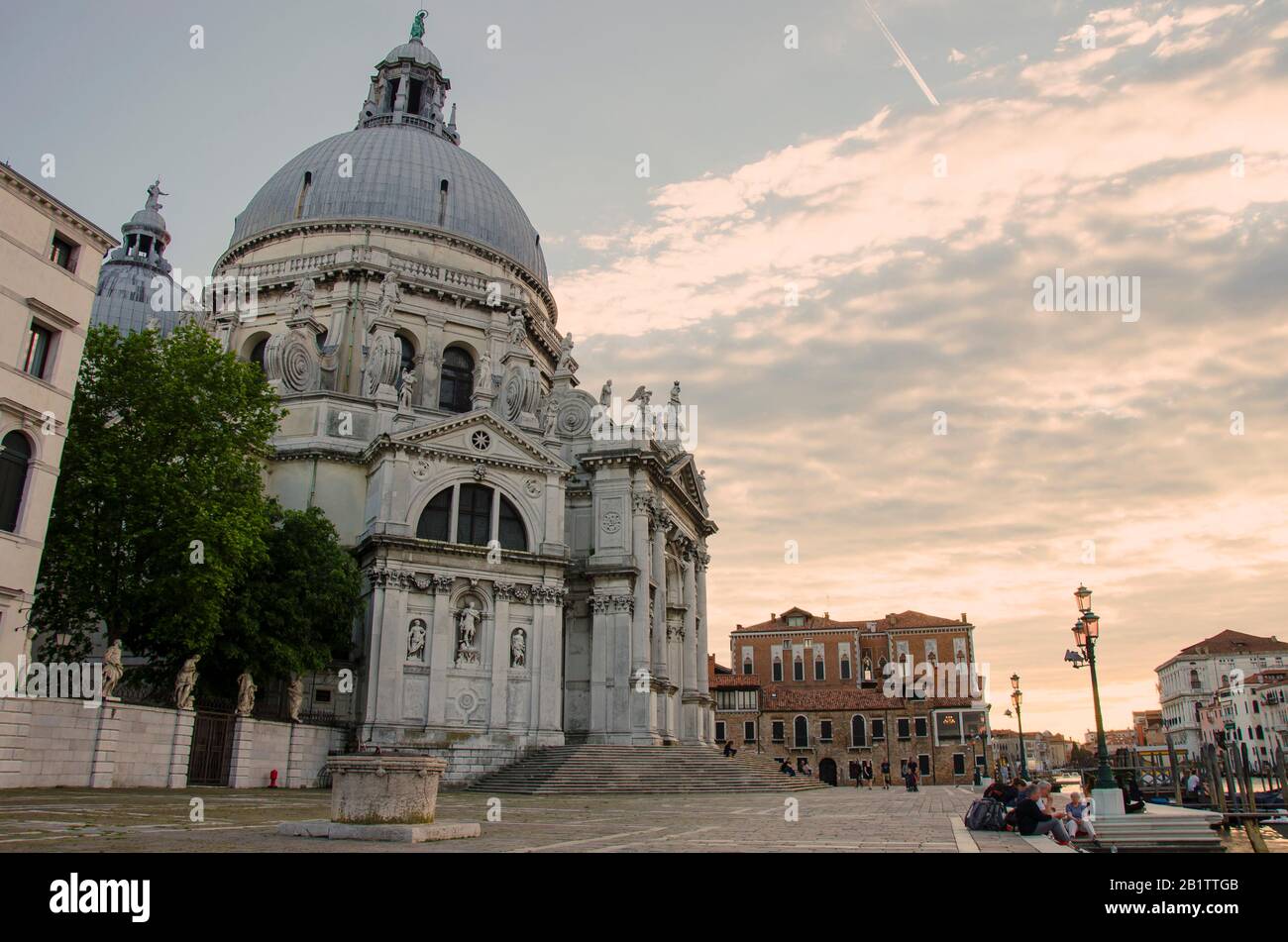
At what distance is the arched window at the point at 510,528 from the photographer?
3806 cm

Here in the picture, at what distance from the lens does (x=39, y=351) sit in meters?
23.3

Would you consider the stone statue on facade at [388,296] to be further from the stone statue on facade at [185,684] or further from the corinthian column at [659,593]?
the stone statue on facade at [185,684]

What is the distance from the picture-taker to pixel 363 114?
5969 cm

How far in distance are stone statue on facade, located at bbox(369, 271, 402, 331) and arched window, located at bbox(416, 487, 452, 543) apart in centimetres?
940

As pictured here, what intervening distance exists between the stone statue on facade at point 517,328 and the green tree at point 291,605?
13.5 meters

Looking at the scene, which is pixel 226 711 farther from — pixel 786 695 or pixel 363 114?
pixel 786 695

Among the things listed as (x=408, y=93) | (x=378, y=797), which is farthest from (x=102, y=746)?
(x=408, y=93)

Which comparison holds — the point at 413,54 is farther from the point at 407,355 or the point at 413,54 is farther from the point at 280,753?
the point at 280,753

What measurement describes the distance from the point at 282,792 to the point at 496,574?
1185 centimetres

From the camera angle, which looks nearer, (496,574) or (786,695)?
(496,574)

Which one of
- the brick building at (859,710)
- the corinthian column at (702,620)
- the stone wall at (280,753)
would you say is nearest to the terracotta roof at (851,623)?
the brick building at (859,710)

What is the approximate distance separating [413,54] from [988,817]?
5707 centimetres
